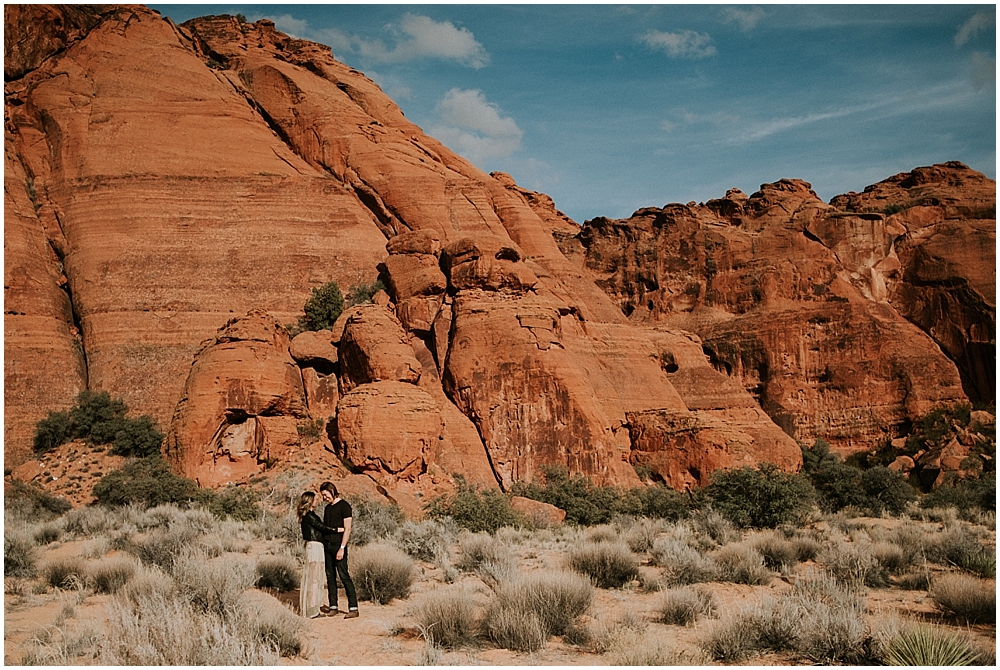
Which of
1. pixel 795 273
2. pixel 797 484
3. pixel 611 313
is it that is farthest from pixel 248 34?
pixel 797 484

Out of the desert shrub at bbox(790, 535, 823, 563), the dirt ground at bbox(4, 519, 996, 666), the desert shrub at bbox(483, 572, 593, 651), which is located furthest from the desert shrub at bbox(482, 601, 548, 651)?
the desert shrub at bbox(790, 535, 823, 563)

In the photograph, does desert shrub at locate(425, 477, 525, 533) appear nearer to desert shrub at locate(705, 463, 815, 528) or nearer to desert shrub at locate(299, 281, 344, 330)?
desert shrub at locate(705, 463, 815, 528)

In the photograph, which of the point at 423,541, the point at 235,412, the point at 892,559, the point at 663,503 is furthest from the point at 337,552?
the point at 235,412

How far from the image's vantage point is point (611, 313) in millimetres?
41000

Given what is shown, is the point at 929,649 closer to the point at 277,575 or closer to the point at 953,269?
the point at 277,575

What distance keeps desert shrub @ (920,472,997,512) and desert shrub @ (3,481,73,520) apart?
28.3 m

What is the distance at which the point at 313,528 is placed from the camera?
10906 millimetres

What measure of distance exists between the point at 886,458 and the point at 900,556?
2830 cm

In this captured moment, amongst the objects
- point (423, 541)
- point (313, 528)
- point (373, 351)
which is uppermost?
point (373, 351)

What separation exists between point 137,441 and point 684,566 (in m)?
21.3

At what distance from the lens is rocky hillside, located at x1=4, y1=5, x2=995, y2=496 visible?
26.5 meters

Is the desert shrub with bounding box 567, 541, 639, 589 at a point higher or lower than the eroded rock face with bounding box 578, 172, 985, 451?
lower

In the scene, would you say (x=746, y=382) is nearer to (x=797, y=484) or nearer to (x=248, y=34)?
(x=797, y=484)

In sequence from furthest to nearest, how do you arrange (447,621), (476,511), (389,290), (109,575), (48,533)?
1. (389,290)
2. (476,511)
3. (48,533)
4. (109,575)
5. (447,621)
